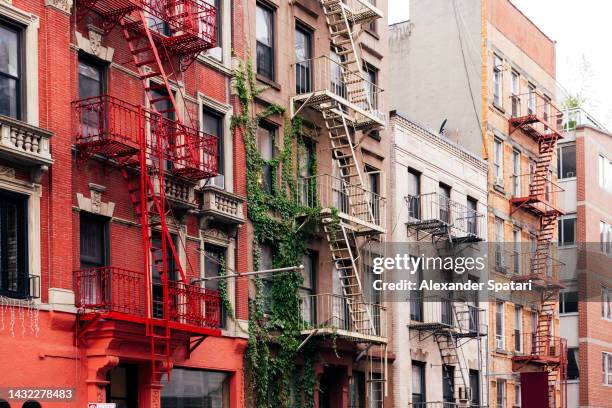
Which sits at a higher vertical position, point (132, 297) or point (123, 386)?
point (132, 297)

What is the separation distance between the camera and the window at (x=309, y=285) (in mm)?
34531

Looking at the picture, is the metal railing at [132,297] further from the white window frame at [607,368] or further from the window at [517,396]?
the white window frame at [607,368]

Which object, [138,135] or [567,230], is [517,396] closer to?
[567,230]

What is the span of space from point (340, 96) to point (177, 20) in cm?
955

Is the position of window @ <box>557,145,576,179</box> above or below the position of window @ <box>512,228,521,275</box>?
above

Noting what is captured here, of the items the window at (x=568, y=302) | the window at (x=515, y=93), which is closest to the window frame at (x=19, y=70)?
the window at (x=515, y=93)

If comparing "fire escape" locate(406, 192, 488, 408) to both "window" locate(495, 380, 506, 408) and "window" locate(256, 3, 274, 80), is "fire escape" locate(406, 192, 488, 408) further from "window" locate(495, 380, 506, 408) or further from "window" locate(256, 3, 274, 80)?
"window" locate(256, 3, 274, 80)

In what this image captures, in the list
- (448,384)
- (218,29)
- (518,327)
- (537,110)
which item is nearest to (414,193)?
(448,384)

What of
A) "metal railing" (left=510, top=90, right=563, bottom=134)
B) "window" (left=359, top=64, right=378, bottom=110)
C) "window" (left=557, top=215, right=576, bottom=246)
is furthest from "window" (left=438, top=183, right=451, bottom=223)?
"window" (left=557, top=215, right=576, bottom=246)

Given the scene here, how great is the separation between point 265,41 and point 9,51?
11.4 metres

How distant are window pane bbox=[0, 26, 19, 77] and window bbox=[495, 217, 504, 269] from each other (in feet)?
94.9

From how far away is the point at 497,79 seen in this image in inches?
2030

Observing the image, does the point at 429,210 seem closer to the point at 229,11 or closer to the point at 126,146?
the point at 229,11

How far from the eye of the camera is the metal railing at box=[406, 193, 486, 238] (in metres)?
42.1
